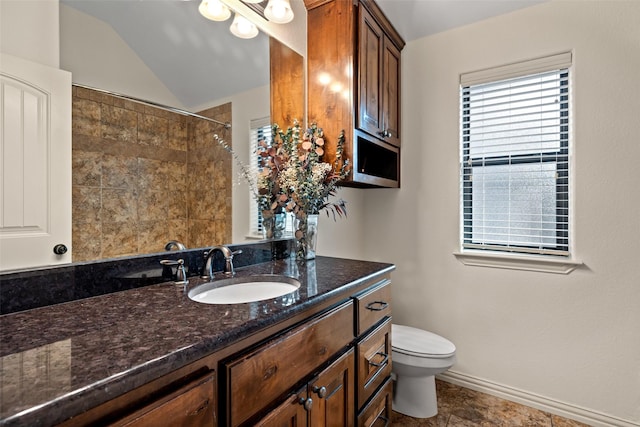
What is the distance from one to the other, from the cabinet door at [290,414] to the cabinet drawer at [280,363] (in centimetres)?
3

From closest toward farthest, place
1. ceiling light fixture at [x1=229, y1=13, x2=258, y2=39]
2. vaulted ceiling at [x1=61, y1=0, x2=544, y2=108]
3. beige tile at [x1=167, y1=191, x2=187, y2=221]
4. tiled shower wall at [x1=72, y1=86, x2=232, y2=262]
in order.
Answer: tiled shower wall at [x1=72, y1=86, x2=232, y2=262]
vaulted ceiling at [x1=61, y1=0, x2=544, y2=108]
beige tile at [x1=167, y1=191, x2=187, y2=221]
ceiling light fixture at [x1=229, y1=13, x2=258, y2=39]

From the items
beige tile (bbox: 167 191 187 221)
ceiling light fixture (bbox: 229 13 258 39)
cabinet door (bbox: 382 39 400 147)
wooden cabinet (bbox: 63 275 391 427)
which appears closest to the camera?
wooden cabinet (bbox: 63 275 391 427)

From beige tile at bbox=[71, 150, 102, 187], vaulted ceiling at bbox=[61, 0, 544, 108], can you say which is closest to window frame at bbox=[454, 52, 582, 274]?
vaulted ceiling at bbox=[61, 0, 544, 108]

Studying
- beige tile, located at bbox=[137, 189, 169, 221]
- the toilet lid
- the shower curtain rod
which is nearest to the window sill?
the toilet lid

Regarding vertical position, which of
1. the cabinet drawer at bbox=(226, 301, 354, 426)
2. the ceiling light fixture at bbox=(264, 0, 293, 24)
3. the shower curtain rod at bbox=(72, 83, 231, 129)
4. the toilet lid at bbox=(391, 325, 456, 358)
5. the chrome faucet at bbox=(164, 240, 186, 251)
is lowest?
the toilet lid at bbox=(391, 325, 456, 358)

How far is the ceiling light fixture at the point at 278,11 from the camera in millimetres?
1704

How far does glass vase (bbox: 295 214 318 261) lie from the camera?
1.71 metres

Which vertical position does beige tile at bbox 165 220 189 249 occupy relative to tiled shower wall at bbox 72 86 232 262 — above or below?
below

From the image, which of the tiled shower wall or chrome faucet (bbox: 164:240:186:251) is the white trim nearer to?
the tiled shower wall

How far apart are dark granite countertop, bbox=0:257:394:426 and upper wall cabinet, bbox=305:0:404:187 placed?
0.97m

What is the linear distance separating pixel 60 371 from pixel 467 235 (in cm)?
221

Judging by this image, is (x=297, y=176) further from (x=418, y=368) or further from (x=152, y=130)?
(x=418, y=368)

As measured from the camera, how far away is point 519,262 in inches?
78.4

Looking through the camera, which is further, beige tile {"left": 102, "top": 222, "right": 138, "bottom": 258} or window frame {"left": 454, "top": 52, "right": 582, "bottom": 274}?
window frame {"left": 454, "top": 52, "right": 582, "bottom": 274}
